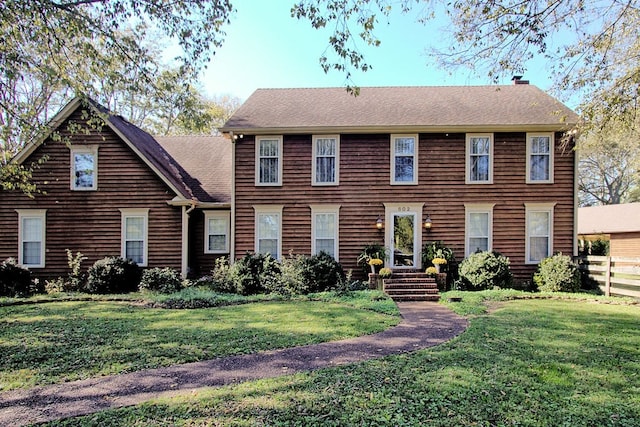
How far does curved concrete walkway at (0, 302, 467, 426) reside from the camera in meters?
3.84

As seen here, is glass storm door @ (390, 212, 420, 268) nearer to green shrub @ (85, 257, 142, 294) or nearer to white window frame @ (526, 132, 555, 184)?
white window frame @ (526, 132, 555, 184)

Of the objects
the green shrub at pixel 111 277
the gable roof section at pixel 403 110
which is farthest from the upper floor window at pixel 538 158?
the green shrub at pixel 111 277

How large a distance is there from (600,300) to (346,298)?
7.01 meters

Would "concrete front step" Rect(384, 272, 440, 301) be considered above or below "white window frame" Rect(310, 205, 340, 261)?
below

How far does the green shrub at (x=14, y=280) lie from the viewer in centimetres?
1177

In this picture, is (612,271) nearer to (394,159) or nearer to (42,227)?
(394,159)

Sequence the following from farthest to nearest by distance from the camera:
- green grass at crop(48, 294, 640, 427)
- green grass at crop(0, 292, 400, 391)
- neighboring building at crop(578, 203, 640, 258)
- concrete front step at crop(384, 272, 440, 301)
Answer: neighboring building at crop(578, 203, 640, 258), concrete front step at crop(384, 272, 440, 301), green grass at crop(0, 292, 400, 391), green grass at crop(48, 294, 640, 427)

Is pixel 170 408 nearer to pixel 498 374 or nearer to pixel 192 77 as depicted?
pixel 498 374

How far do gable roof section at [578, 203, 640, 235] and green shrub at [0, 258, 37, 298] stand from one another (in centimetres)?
3036

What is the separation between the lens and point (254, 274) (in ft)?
38.6

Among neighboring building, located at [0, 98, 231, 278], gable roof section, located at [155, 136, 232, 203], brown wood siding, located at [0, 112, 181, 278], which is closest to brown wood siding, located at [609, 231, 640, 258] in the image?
gable roof section, located at [155, 136, 232, 203]

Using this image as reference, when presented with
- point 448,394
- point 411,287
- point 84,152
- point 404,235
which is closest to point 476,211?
point 404,235

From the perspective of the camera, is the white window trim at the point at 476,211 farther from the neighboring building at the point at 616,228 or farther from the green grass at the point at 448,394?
the neighboring building at the point at 616,228

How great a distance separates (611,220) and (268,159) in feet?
81.7
